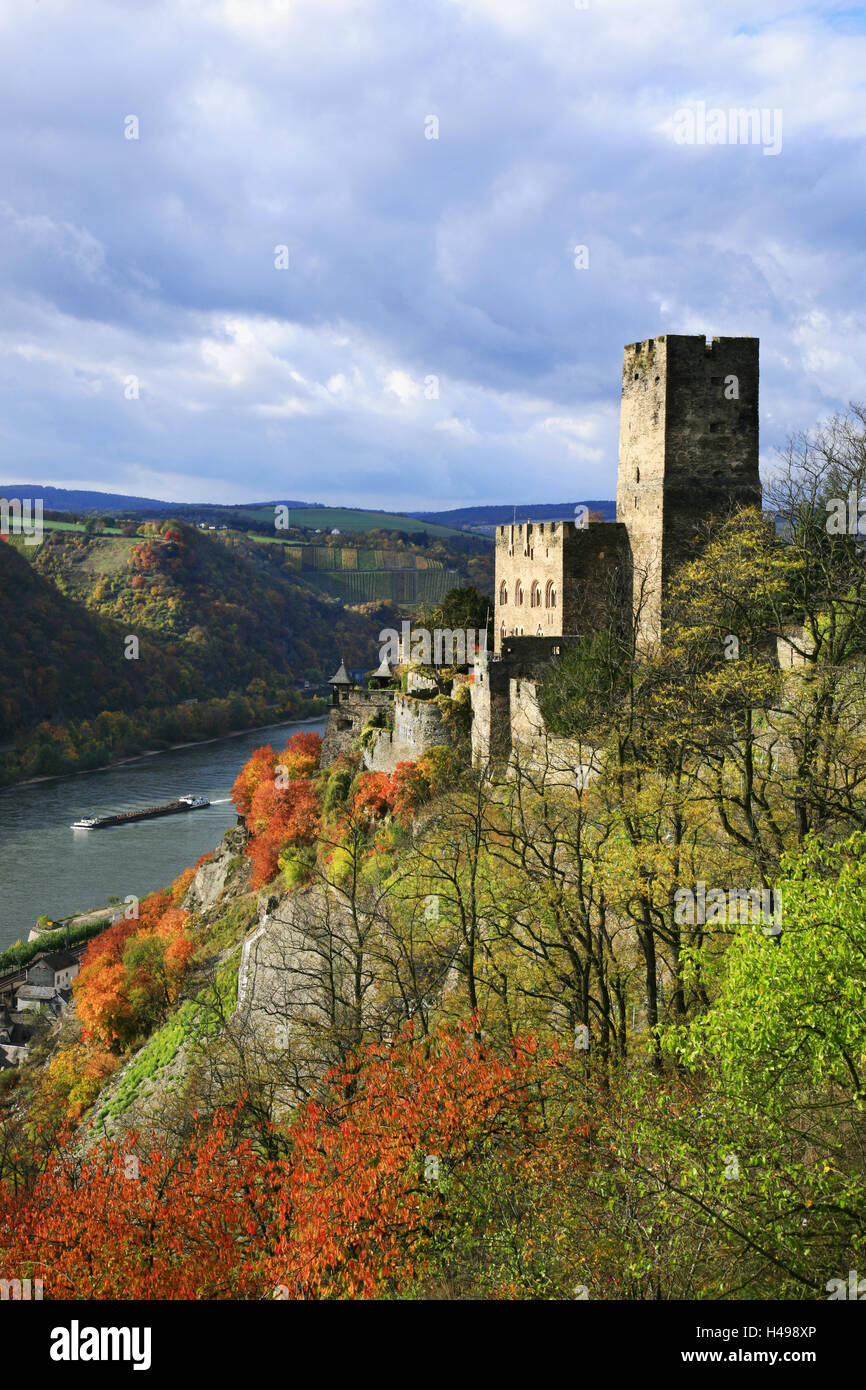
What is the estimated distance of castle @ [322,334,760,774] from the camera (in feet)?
96.9

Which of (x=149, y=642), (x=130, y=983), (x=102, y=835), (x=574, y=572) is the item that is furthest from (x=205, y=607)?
(x=574, y=572)

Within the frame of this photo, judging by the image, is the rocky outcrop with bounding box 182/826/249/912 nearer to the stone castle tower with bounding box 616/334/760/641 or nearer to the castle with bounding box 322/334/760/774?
the castle with bounding box 322/334/760/774

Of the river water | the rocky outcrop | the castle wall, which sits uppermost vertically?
the castle wall

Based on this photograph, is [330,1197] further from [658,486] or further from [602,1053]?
[658,486]

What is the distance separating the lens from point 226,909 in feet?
141

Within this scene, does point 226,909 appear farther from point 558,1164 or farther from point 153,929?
point 558,1164

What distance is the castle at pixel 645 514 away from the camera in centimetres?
2953

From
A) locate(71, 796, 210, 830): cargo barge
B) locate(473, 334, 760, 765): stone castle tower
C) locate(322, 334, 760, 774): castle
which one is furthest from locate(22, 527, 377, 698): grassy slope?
locate(473, 334, 760, 765): stone castle tower

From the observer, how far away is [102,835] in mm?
77812

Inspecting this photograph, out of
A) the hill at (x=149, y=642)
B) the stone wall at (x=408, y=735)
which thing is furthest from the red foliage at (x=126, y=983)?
the hill at (x=149, y=642)

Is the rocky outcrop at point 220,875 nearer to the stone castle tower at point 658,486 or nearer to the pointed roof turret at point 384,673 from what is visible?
the pointed roof turret at point 384,673

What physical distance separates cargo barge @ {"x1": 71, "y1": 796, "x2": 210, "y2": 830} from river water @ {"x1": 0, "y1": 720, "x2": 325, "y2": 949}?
0.72 meters

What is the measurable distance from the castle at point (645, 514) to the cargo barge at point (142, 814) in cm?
5385
